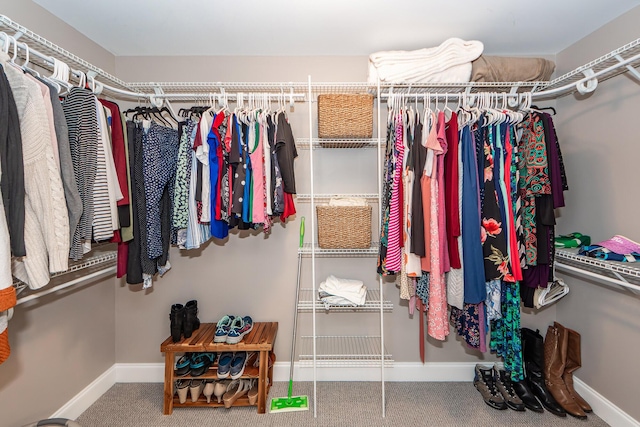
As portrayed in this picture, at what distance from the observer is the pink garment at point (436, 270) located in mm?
1602

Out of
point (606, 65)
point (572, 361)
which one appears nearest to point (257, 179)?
point (606, 65)

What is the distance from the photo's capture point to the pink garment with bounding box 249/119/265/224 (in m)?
1.66

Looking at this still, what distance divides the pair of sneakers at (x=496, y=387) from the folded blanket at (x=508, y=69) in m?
1.99

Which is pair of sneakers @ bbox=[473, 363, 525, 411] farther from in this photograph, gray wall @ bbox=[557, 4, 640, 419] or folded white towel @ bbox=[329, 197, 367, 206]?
folded white towel @ bbox=[329, 197, 367, 206]

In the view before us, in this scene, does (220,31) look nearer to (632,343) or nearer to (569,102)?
(569,102)

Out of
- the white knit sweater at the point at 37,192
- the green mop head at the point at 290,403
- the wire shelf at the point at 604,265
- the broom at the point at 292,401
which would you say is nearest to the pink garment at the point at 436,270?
the wire shelf at the point at 604,265

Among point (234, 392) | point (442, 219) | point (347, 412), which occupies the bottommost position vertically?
point (347, 412)

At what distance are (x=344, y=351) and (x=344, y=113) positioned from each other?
1684 millimetres

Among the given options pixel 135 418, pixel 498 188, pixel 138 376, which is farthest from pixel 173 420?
pixel 498 188

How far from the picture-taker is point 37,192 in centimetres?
105

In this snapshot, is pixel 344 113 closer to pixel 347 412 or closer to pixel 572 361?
pixel 347 412

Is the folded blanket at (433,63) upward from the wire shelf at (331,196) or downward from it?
upward

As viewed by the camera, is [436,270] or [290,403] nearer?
[436,270]

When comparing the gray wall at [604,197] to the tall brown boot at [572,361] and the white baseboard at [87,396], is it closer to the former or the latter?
the tall brown boot at [572,361]
